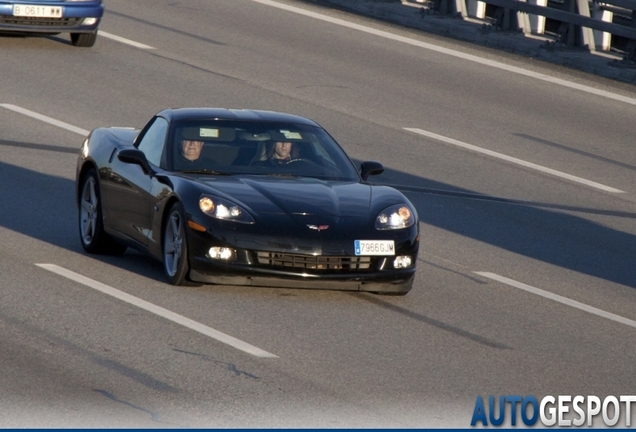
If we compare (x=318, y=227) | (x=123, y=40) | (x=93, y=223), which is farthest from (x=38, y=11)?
(x=318, y=227)

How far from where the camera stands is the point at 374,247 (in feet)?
33.3

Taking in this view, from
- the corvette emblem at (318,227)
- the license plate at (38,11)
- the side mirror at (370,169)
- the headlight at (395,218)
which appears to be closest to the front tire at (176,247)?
the corvette emblem at (318,227)

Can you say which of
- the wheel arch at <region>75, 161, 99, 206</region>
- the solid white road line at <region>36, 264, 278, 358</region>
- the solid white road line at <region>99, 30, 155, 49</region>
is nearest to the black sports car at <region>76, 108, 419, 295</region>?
the wheel arch at <region>75, 161, 99, 206</region>

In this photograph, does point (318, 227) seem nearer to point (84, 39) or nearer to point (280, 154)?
point (280, 154)

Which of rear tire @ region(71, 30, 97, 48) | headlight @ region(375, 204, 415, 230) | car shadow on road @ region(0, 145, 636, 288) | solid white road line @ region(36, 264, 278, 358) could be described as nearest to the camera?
solid white road line @ region(36, 264, 278, 358)

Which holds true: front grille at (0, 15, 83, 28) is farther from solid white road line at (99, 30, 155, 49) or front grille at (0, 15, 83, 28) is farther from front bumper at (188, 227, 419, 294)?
front bumper at (188, 227, 419, 294)

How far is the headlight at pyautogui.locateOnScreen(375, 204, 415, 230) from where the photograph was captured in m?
10.3

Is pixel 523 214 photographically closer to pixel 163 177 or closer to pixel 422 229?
pixel 422 229

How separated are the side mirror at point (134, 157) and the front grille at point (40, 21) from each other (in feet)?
37.6

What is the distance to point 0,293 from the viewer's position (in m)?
9.73

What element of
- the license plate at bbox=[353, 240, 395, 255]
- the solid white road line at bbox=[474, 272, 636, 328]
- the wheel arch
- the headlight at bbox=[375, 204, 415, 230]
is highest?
the headlight at bbox=[375, 204, 415, 230]

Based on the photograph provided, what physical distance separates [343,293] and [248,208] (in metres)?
1.05

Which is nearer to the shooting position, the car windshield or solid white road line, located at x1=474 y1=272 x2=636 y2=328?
solid white road line, located at x1=474 y1=272 x2=636 y2=328

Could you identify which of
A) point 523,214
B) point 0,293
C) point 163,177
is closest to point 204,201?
point 163,177
